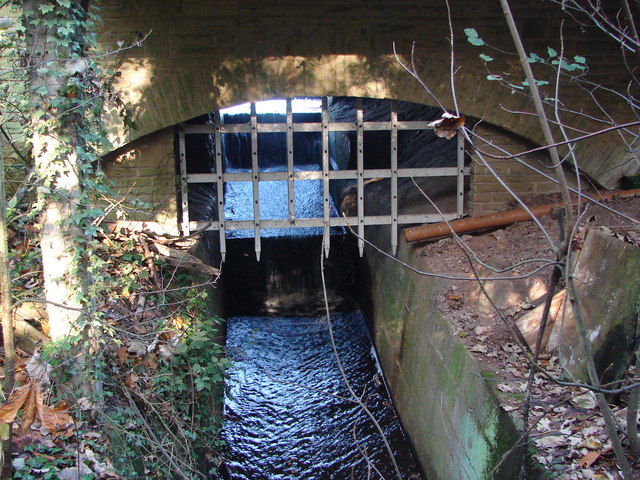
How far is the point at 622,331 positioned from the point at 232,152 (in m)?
11.6

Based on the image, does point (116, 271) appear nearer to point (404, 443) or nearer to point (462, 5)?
point (404, 443)

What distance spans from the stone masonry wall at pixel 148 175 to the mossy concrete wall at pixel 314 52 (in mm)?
227

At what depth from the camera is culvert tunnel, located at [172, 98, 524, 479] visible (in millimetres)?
5770

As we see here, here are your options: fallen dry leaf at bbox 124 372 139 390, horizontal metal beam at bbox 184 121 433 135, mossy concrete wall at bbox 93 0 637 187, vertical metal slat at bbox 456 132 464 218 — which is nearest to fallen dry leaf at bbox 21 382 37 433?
fallen dry leaf at bbox 124 372 139 390

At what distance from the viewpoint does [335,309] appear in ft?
31.4

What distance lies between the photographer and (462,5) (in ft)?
18.4

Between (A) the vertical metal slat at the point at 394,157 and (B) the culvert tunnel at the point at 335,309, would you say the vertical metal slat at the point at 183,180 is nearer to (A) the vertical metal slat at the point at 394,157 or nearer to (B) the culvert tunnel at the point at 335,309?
(B) the culvert tunnel at the point at 335,309

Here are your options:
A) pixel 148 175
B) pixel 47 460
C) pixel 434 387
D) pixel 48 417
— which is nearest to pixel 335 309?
pixel 434 387

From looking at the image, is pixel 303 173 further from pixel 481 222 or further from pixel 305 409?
pixel 305 409

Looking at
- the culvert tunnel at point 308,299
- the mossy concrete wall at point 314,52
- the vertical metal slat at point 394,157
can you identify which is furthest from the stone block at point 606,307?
the vertical metal slat at point 394,157

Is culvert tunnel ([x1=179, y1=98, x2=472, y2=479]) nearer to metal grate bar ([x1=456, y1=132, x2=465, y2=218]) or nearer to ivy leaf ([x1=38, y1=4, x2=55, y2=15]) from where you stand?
metal grate bar ([x1=456, y1=132, x2=465, y2=218])

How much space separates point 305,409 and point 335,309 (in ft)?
9.36

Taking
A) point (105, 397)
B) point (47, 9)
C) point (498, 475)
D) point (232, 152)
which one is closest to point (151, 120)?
point (47, 9)

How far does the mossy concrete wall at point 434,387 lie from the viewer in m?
4.03
